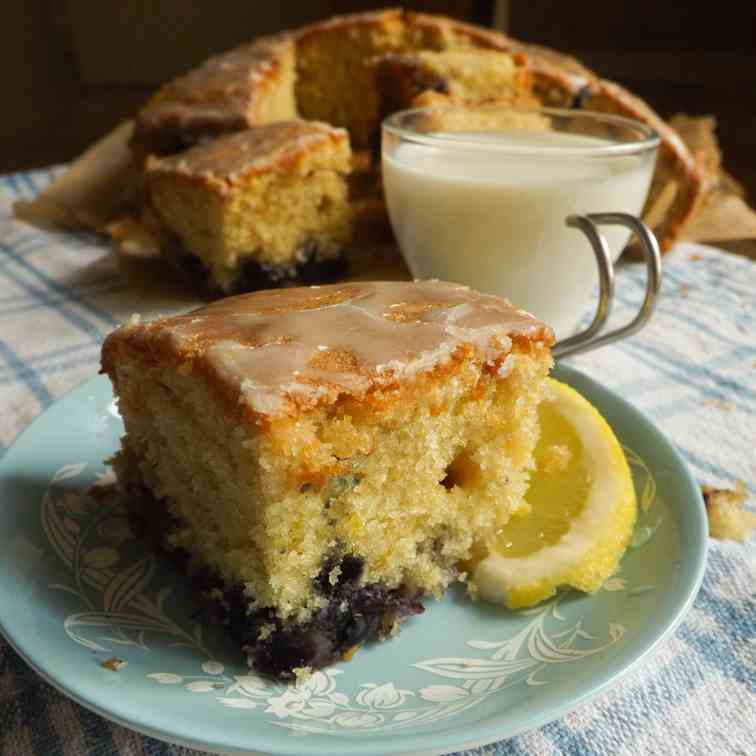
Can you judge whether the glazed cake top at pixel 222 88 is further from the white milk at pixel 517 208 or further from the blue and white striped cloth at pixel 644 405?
the white milk at pixel 517 208

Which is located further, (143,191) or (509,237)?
(143,191)

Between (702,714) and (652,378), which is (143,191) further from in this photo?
(702,714)

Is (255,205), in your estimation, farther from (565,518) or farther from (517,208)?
(565,518)

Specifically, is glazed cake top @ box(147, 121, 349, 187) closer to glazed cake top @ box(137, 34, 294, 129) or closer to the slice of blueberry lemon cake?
glazed cake top @ box(137, 34, 294, 129)

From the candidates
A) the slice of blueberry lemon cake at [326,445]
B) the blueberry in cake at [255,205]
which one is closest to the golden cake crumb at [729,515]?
the slice of blueberry lemon cake at [326,445]

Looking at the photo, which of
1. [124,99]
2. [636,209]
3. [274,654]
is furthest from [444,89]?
[124,99]

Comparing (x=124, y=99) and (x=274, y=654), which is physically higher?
(x=274, y=654)

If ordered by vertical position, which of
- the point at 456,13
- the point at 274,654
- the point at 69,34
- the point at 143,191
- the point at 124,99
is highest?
the point at 274,654

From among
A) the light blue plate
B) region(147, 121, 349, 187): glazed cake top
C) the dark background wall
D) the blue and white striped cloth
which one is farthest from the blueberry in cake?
the dark background wall
